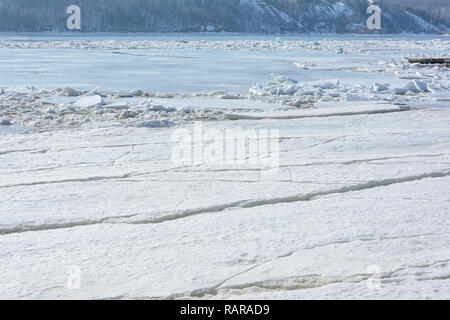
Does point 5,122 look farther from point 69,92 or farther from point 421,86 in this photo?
point 421,86

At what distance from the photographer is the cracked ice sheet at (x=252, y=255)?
1.90 meters

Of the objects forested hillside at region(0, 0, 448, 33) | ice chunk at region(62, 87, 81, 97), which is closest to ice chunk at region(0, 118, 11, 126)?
ice chunk at region(62, 87, 81, 97)

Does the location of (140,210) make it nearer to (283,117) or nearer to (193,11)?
(283,117)

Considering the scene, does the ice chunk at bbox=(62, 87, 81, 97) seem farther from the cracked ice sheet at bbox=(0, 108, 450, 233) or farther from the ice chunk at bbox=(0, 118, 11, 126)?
the cracked ice sheet at bbox=(0, 108, 450, 233)

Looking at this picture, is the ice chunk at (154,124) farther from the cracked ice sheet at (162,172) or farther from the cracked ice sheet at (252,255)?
the cracked ice sheet at (252,255)

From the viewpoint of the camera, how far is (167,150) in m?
4.14

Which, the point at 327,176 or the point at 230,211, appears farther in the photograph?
the point at 327,176

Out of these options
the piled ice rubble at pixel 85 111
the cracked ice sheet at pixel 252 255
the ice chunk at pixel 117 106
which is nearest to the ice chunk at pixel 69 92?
the piled ice rubble at pixel 85 111

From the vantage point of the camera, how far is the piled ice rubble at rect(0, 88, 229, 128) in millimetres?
5379

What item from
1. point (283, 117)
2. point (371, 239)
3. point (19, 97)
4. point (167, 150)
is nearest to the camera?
point (371, 239)

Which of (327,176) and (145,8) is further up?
(145,8)

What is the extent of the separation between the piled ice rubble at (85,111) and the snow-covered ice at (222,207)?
0.03 m

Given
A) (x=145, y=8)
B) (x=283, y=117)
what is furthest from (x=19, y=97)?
(x=145, y=8)

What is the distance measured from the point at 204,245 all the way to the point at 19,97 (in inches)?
222
